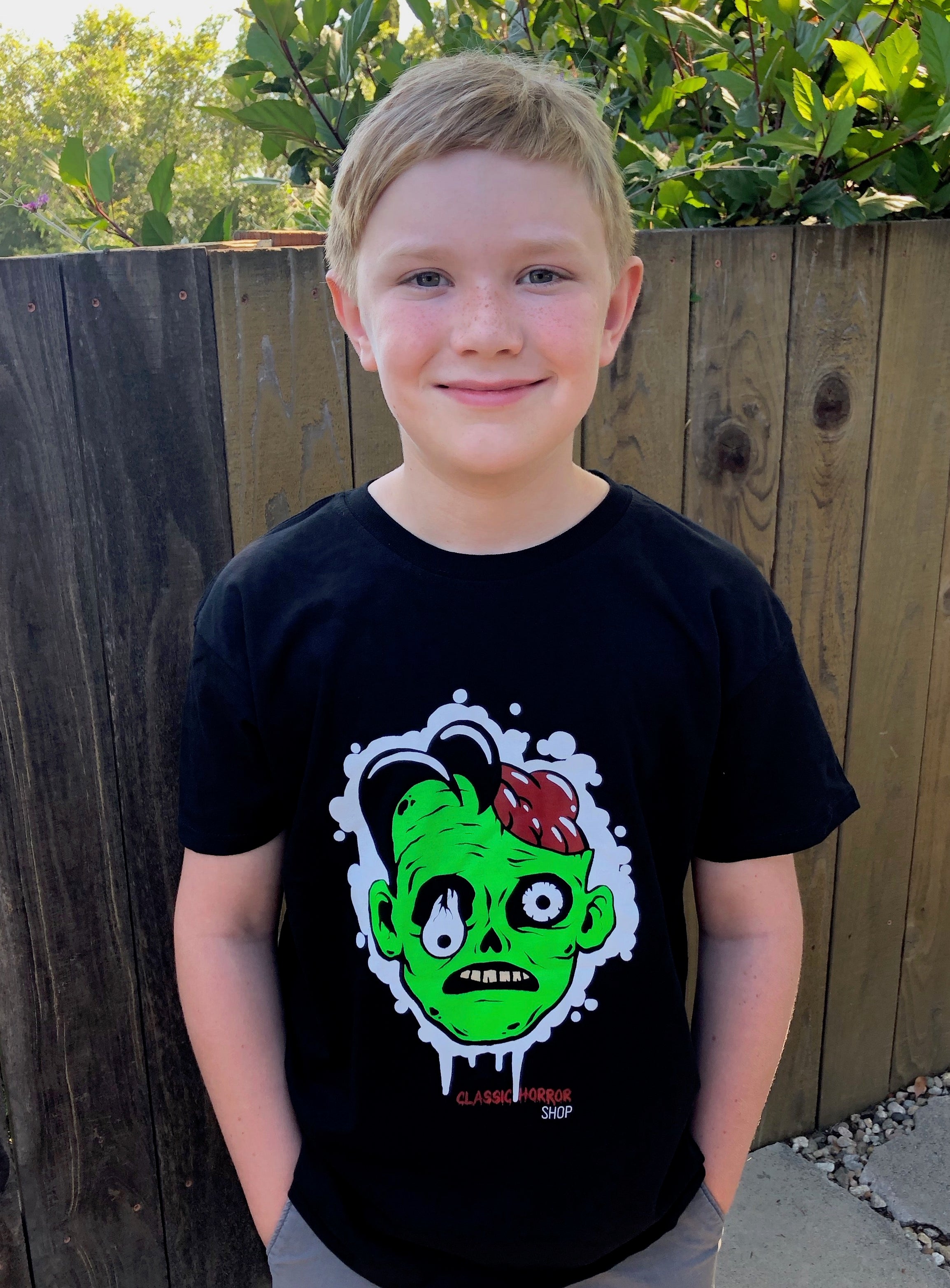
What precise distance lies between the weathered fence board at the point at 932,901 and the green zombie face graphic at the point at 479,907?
139 cm

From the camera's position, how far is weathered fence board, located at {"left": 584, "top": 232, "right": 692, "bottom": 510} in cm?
191

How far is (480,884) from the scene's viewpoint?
128cm

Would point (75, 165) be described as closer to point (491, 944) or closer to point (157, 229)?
point (157, 229)

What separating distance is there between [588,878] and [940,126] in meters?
1.46

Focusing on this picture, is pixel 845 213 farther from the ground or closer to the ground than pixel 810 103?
closer to the ground

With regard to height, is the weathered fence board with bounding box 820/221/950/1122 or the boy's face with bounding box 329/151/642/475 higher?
the boy's face with bounding box 329/151/642/475

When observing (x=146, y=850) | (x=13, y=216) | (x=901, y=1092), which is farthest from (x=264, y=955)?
(x=13, y=216)

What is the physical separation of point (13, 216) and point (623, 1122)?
24.0 meters

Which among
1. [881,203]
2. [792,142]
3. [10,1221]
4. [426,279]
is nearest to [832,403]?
[881,203]

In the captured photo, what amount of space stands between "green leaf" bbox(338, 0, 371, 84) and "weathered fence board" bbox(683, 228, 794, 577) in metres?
0.70

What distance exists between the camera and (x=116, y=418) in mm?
1589

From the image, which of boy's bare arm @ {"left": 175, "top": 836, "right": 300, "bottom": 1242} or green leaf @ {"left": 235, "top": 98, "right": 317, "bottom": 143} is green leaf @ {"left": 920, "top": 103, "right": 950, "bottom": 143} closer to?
green leaf @ {"left": 235, "top": 98, "right": 317, "bottom": 143}

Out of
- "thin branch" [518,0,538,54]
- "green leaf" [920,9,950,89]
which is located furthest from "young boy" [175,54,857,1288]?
"thin branch" [518,0,538,54]

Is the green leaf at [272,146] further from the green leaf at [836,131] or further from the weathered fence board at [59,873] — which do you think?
the green leaf at [836,131]
